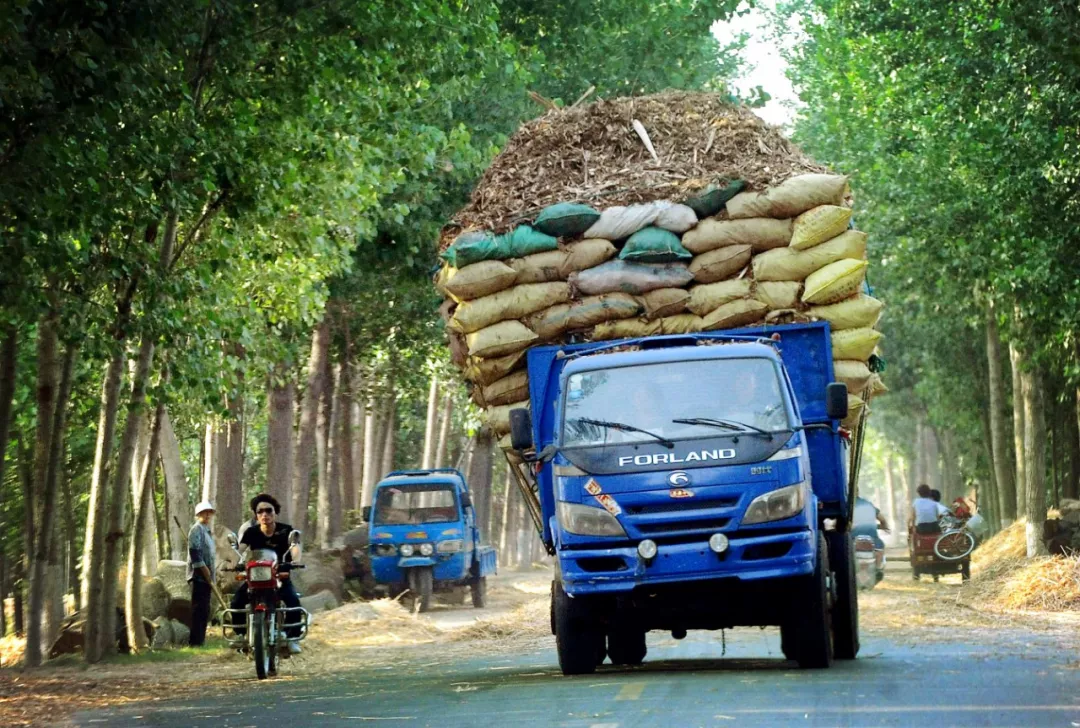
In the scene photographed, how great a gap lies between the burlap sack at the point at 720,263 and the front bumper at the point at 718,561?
245cm

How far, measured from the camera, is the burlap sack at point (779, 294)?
44.4 feet

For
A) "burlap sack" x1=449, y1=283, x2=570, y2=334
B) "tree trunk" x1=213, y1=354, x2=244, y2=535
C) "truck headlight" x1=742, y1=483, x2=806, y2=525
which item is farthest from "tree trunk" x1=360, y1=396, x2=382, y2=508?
"truck headlight" x1=742, y1=483, x2=806, y2=525

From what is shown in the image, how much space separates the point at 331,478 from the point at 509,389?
22.7m

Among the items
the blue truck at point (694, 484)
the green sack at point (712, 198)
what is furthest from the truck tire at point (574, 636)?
the green sack at point (712, 198)

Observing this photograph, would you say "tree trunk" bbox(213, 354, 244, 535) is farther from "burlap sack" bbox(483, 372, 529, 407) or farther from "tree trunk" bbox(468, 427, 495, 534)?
"tree trunk" bbox(468, 427, 495, 534)

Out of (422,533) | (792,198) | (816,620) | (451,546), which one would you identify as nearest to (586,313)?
(792,198)

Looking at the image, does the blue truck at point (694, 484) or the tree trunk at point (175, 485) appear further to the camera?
the tree trunk at point (175, 485)

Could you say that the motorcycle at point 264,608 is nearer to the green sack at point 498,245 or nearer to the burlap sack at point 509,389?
the burlap sack at point 509,389

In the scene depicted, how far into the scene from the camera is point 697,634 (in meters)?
19.4

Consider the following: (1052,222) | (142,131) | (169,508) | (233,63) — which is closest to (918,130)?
(1052,222)

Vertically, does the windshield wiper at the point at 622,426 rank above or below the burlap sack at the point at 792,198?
below

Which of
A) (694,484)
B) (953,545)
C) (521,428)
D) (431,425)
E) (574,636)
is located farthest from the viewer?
(431,425)

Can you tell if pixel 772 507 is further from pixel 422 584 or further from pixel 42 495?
pixel 422 584

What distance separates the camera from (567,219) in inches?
544
